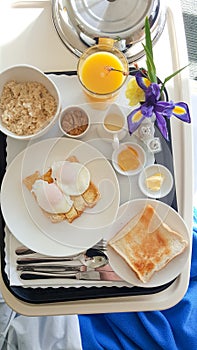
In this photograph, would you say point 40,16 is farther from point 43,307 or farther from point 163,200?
point 43,307

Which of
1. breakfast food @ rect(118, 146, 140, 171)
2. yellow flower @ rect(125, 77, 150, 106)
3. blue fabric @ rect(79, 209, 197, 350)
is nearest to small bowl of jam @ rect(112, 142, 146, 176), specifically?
breakfast food @ rect(118, 146, 140, 171)

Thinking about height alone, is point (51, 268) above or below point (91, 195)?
below

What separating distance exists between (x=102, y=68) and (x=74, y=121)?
4.2 inches

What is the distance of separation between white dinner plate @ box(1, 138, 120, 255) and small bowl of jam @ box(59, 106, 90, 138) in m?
0.02

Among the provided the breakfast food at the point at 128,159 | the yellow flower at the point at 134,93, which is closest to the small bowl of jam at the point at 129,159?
the breakfast food at the point at 128,159

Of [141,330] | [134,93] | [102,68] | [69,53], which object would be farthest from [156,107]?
[141,330]

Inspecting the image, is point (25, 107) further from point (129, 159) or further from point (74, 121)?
point (129, 159)

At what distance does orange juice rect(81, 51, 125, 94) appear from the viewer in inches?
39.8

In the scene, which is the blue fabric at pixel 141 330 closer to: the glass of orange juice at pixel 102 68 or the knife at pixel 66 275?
the knife at pixel 66 275

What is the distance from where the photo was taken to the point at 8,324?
1.16 meters

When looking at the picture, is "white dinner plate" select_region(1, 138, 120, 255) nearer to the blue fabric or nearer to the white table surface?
the white table surface

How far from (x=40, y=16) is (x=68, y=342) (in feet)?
2.11

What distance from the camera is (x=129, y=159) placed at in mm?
1024

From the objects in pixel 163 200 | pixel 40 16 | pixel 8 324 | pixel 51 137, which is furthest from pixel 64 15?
pixel 8 324
